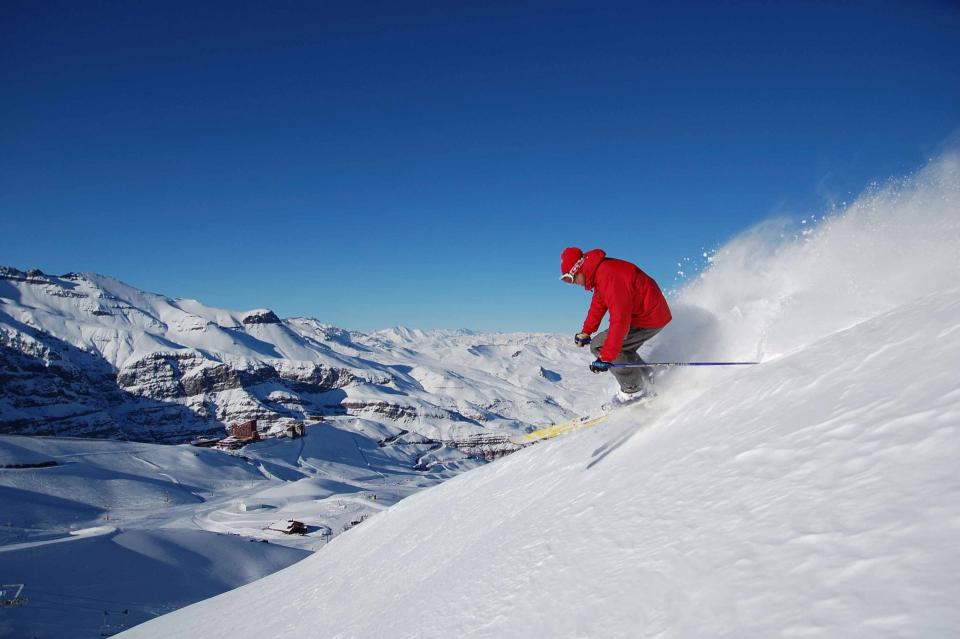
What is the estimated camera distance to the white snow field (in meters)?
2.32

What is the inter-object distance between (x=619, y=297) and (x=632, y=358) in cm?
143

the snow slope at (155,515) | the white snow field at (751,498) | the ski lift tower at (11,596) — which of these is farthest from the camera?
the snow slope at (155,515)

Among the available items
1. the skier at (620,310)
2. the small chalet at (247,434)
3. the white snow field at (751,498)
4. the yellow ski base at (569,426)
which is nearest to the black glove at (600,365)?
the skier at (620,310)

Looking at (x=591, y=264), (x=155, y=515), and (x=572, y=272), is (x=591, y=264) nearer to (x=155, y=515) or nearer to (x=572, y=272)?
(x=572, y=272)

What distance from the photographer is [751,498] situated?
335cm

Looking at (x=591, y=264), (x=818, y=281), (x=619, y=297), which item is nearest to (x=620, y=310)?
(x=619, y=297)

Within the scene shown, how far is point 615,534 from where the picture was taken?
4.16 m

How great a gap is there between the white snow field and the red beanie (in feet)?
8.64

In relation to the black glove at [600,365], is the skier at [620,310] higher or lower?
higher

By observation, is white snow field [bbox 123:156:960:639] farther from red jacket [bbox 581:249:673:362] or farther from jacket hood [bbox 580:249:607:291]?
jacket hood [bbox 580:249:607:291]

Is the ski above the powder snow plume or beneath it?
beneath

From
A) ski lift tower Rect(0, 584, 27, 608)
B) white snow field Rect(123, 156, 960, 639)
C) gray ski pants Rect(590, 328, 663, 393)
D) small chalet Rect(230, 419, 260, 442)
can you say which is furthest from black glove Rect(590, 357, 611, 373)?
small chalet Rect(230, 419, 260, 442)

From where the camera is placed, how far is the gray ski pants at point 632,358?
8016 millimetres

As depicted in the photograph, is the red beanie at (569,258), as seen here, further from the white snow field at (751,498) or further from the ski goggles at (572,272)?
the white snow field at (751,498)
